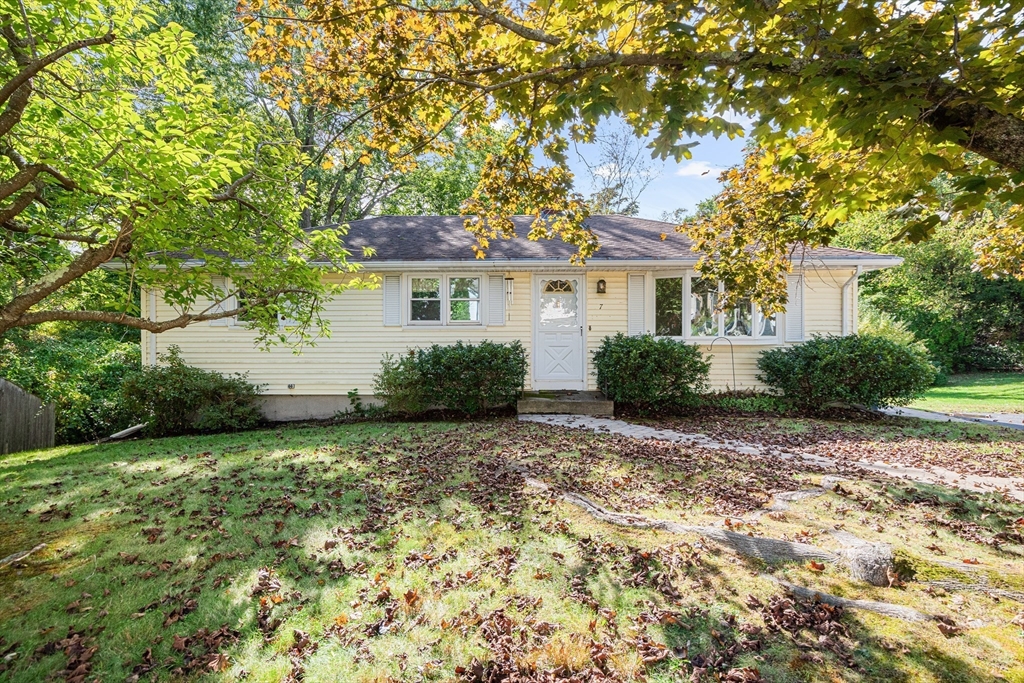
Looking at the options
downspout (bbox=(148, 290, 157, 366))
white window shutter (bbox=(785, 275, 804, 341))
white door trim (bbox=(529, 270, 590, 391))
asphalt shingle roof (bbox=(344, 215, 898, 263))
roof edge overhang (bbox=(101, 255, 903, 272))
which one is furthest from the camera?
white door trim (bbox=(529, 270, 590, 391))

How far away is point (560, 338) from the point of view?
10.7m

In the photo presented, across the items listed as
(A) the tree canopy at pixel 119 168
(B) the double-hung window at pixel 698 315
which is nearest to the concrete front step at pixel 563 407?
(B) the double-hung window at pixel 698 315

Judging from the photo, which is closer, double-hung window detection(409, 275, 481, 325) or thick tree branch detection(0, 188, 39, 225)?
thick tree branch detection(0, 188, 39, 225)

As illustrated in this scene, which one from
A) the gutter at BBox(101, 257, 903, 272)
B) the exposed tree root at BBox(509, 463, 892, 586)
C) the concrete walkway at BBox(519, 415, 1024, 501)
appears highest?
the gutter at BBox(101, 257, 903, 272)

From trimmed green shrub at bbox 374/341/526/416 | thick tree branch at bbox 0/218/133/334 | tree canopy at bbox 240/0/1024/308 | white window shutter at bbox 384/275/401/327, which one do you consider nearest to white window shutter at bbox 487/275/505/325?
trimmed green shrub at bbox 374/341/526/416

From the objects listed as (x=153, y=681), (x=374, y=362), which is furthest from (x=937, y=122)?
(x=374, y=362)

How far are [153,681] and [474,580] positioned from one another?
174 cm

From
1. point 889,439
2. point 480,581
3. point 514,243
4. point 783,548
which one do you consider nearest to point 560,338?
point 514,243

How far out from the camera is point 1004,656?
235cm

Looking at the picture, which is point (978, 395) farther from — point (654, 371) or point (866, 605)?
point (866, 605)

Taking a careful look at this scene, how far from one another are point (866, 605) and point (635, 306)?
8288 mm

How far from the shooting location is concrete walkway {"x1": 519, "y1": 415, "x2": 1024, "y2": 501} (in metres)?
5.12

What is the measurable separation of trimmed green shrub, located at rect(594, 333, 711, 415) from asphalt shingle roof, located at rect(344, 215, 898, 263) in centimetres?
209

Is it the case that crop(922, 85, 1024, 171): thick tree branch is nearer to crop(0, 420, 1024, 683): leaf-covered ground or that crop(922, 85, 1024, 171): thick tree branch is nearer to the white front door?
crop(0, 420, 1024, 683): leaf-covered ground
